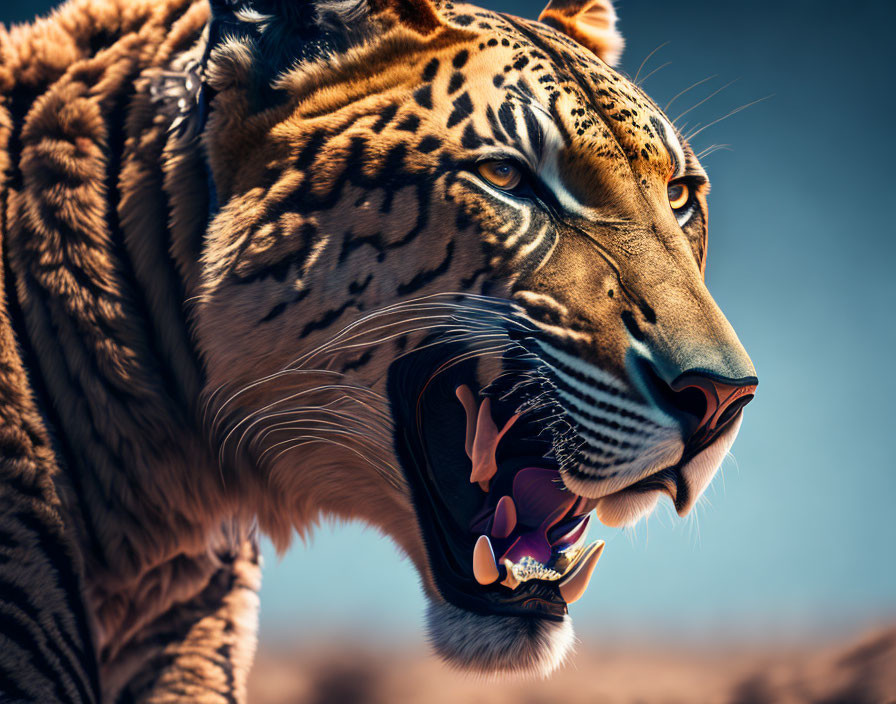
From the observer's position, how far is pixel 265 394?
2.47m

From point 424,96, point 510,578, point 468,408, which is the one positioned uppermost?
point 424,96

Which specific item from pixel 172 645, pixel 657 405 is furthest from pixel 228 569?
pixel 657 405

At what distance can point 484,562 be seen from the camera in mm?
2307

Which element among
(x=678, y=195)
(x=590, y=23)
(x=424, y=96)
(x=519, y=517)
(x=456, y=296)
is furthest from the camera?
(x=590, y=23)

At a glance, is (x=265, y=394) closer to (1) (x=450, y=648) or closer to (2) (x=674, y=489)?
(1) (x=450, y=648)

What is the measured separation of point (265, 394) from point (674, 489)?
1.08m

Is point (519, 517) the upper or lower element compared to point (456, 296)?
lower

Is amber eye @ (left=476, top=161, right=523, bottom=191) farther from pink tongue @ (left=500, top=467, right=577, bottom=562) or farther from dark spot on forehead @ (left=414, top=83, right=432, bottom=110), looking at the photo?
pink tongue @ (left=500, top=467, right=577, bottom=562)

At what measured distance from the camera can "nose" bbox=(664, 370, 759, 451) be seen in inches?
79.8

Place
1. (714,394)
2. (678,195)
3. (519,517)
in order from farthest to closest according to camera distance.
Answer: (678,195) → (519,517) → (714,394)

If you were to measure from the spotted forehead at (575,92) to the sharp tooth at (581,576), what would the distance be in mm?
1009

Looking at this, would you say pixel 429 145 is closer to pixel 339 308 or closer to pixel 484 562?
pixel 339 308

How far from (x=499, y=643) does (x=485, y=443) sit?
0.50m

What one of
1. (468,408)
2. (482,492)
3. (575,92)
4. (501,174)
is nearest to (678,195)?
(575,92)
